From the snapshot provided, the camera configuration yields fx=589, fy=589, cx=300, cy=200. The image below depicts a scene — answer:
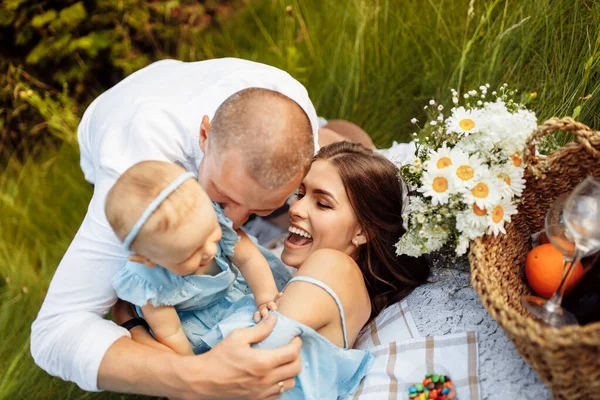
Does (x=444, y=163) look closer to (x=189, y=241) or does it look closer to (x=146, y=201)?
(x=189, y=241)

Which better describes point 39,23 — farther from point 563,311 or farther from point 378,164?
point 563,311

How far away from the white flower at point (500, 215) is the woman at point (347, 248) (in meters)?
0.59

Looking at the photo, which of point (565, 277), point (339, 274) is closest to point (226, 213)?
point (339, 274)

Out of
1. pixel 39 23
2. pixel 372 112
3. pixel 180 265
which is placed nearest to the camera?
pixel 180 265

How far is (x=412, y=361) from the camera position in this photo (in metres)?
2.22

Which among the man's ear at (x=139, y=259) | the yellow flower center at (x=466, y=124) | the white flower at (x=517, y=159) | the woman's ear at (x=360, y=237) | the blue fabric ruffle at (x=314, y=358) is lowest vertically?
the blue fabric ruffle at (x=314, y=358)

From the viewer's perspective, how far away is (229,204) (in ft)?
6.84

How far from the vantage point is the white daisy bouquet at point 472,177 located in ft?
6.84

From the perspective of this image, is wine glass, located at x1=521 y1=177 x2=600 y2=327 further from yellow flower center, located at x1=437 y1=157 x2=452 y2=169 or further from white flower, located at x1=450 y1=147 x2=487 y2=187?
yellow flower center, located at x1=437 y1=157 x2=452 y2=169

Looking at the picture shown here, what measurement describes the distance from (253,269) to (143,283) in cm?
54

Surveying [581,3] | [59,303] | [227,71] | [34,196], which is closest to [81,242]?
[59,303]

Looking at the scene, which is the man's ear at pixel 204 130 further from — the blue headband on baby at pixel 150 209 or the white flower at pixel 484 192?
the white flower at pixel 484 192

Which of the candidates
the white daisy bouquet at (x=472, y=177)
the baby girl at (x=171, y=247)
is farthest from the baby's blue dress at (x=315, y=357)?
the white daisy bouquet at (x=472, y=177)

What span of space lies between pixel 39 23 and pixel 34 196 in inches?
50.9
